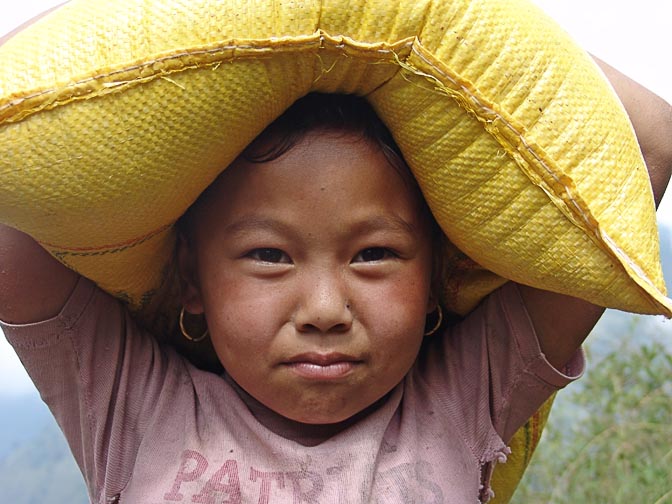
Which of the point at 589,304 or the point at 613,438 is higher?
the point at 589,304

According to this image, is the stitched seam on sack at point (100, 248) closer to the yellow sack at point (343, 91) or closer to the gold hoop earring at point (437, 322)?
the yellow sack at point (343, 91)

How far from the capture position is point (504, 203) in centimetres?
85

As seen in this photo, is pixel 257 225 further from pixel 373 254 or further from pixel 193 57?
pixel 193 57

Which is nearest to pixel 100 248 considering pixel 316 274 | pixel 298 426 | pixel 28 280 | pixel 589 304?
pixel 28 280

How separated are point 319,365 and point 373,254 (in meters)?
0.15

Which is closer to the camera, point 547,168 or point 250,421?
point 547,168

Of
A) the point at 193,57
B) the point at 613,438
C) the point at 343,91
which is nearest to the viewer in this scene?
the point at 193,57

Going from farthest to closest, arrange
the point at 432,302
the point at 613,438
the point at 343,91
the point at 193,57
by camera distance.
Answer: the point at 613,438, the point at 432,302, the point at 343,91, the point at 193,57

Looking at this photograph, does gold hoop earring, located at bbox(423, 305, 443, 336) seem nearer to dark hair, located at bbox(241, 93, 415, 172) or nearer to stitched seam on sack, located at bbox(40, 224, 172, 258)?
dark hair, located at bbox(241, 93, 415, 172)

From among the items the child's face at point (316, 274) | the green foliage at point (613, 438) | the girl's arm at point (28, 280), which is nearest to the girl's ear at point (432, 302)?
the child's face at point (316, 274)

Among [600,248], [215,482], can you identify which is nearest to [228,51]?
[600,248]

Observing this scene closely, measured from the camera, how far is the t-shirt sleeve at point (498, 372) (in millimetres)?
1076

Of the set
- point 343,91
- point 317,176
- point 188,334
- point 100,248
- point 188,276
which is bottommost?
point 188,334

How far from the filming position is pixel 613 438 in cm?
206
